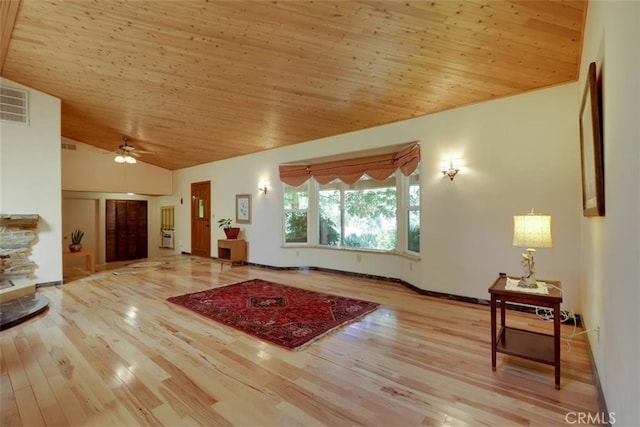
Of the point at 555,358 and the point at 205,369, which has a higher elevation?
the point at 555,358

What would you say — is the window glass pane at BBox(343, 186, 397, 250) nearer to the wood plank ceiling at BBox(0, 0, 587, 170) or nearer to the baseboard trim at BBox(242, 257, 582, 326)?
the baseboard trim at BBox(242, 257, 582, 326)

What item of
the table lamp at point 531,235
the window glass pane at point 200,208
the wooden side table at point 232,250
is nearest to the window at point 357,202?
the wooden side table at point 232,250

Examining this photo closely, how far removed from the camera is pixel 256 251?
671 centimetres

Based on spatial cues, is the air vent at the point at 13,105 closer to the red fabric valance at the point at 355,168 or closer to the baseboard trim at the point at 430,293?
the red fabric valance at the point at 355,168

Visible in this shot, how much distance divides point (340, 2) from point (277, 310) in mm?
3185

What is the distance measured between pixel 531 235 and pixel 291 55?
2.80 metres

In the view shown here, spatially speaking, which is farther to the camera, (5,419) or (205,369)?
(205,369)

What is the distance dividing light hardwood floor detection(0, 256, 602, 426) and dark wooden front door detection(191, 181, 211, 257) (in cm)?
450

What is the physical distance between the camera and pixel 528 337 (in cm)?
238

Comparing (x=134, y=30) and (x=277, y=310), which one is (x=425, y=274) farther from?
(x=134, y=30)

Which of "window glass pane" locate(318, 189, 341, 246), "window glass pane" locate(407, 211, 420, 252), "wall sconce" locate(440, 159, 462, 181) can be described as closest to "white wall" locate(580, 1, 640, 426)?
"wall sconce" locate(440, 159, 462, 181)

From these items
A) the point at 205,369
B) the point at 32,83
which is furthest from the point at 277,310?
the point at 32,83

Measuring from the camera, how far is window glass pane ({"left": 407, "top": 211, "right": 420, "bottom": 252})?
471 cm

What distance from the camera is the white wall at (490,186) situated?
3217 millimetres
